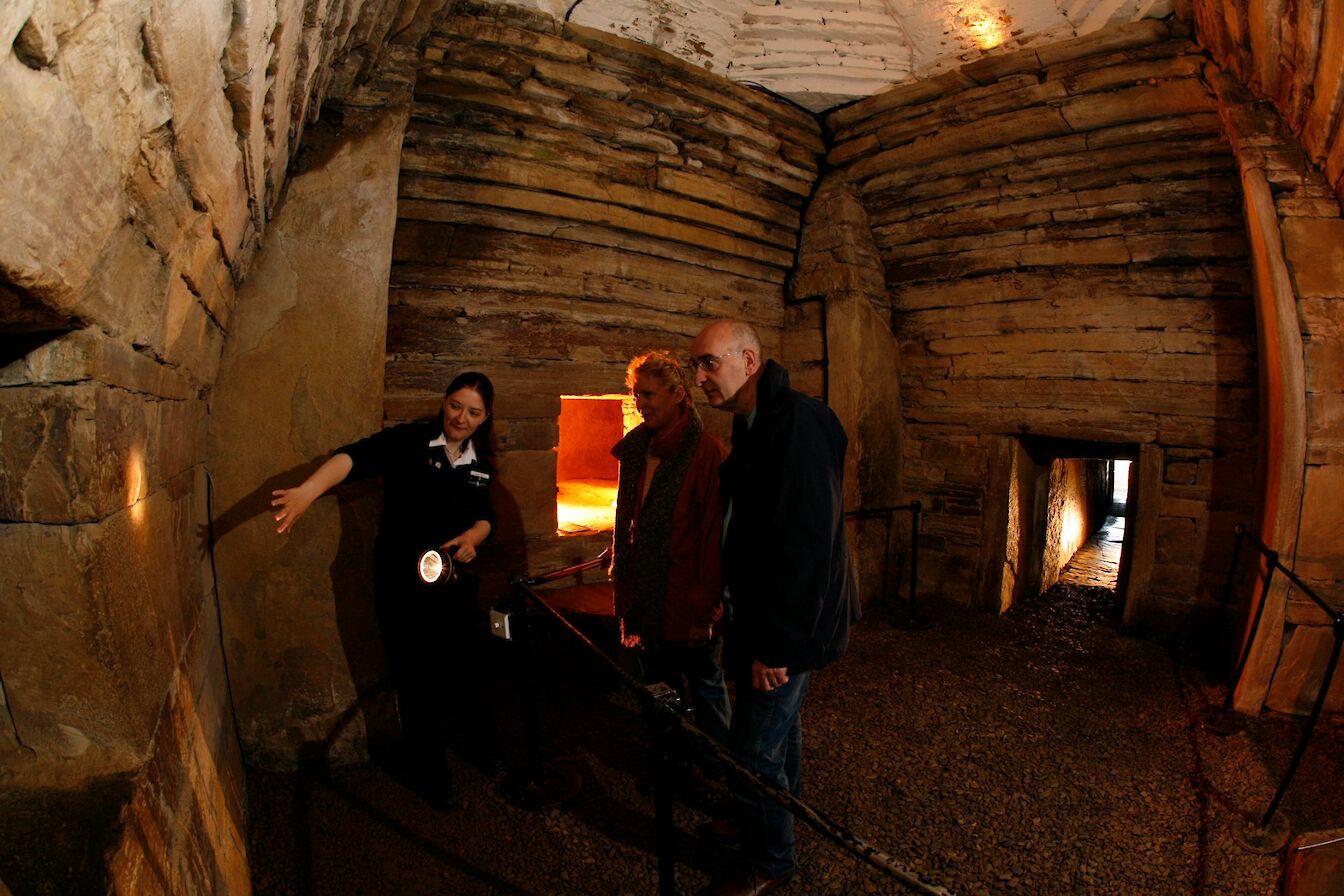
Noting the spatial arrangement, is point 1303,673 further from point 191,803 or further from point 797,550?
point 191,803

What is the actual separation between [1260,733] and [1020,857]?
2.06 m

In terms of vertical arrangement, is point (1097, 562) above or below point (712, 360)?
below

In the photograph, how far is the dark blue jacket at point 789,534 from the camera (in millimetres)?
2088

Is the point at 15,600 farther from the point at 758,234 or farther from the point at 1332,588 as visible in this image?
the point at 1332,588

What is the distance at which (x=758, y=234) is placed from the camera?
531 centimetres

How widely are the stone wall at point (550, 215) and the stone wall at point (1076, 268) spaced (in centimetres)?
112

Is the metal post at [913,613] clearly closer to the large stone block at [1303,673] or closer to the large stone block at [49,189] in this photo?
the large stone block at [1303,673]

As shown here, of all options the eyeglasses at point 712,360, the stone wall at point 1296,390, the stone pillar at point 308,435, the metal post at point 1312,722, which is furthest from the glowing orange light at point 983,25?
the metal post at point 1312,722

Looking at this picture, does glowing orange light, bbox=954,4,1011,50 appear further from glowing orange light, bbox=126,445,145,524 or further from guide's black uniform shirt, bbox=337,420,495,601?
glowing orange light, bbox=126,445,145,524

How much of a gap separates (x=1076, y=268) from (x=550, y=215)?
410 cm

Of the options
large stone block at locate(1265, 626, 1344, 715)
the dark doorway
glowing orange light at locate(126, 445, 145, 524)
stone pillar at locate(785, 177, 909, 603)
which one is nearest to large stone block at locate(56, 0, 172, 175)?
glowing orange light at locate(126, 445, 145, 524)

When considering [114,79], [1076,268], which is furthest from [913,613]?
[114,79]

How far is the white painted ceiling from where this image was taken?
154 inches

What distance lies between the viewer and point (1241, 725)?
12.1ft
